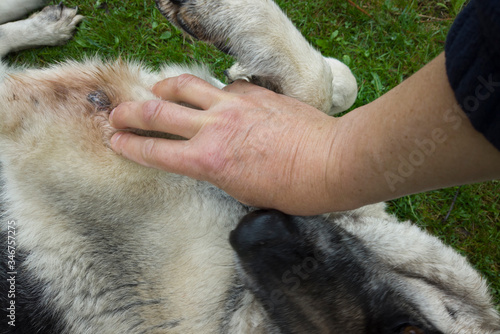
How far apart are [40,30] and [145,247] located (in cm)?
Result: 280

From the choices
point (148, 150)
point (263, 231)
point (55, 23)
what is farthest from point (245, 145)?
point (55, 23)

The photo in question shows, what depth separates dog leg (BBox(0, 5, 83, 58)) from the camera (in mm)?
3906

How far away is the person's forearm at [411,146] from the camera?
1.47 meters

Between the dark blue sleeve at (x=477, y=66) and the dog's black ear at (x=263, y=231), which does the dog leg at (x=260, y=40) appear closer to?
the dog's black ear at (x=263, y=231)

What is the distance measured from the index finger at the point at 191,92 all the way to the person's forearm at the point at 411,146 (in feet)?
2.47

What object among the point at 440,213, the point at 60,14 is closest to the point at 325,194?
the point at 440,213

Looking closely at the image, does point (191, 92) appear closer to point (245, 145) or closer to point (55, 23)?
point (245, 145)

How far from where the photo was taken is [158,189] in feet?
7.85

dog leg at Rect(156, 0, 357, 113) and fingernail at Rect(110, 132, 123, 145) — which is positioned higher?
dog leg at Rect(156, 0, 357, 113)

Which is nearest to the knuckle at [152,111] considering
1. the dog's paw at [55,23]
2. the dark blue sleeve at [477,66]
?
the dark blue sleeve at [477,66]

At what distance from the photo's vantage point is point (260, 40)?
2547 mm

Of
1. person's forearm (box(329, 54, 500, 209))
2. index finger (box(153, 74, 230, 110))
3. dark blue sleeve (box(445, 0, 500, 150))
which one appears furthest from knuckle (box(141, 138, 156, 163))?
dark blue sleeve (box(445, 0, 500, 150))

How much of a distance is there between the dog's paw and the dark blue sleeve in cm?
373

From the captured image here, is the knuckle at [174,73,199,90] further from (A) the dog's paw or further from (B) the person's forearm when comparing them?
(A) the dog's paw
